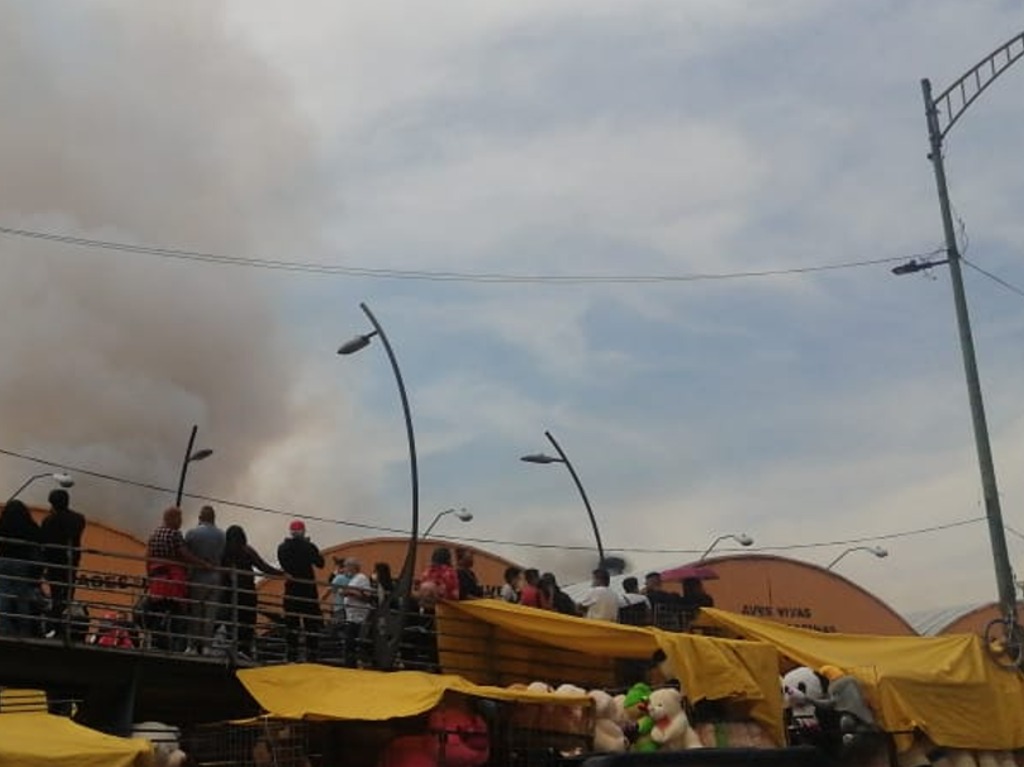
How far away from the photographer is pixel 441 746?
1181 cm

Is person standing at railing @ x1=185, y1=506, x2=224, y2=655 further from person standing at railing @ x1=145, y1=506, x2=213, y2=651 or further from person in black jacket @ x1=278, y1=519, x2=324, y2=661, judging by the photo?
person in black jacket @ x1=278, y1=519, x2=324, y2=661

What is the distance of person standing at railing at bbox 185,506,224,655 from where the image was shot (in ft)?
50.0

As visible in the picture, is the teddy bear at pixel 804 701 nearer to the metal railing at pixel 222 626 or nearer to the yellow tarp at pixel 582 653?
the yellow tarp at pixel 582 653

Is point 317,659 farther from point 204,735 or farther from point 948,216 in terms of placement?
point 948,216

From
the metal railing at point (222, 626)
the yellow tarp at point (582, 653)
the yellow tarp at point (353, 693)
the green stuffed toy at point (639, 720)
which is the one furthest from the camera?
the metal railing at point (222, 626)

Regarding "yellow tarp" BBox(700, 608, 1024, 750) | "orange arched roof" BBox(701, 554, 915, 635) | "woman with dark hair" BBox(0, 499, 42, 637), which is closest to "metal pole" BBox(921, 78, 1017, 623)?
"yellow tarp" BBox(700, 608, 1024, 750)

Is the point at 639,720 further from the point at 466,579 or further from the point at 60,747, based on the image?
the point at 60,747

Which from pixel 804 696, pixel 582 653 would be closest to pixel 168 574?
pixel 582 653

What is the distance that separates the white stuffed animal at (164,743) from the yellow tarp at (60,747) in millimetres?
440

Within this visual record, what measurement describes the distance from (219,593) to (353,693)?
4.15 meters

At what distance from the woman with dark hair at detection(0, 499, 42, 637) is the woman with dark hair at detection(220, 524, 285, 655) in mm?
2174

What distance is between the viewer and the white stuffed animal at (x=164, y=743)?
11391 mm

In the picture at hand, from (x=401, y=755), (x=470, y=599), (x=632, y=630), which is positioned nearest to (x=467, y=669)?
(x=470, y=599)

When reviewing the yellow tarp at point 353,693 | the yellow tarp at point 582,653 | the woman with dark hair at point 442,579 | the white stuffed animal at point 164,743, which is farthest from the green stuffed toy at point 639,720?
the white stuffed animal at point 164,743
